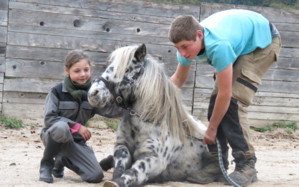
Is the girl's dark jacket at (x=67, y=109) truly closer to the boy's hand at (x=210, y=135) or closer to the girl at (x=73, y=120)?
the girl at (x=73, y=120)

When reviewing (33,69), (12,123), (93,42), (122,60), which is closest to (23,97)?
(33,69)

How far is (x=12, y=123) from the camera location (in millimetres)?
7801

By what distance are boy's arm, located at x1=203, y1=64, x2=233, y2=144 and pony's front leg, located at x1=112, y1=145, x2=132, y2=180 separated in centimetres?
63

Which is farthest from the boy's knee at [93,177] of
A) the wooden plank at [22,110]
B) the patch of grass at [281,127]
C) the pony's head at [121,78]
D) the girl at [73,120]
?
the patch of grass at [281,127]

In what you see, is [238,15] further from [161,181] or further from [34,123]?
[34,123]

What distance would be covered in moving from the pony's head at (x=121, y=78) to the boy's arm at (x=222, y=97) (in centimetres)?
58

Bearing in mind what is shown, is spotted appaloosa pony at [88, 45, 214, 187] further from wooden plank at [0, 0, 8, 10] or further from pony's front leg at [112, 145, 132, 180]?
wooden plank at [0, 0, 8, 10]

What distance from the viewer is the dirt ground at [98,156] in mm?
4336

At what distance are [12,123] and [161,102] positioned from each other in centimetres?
409

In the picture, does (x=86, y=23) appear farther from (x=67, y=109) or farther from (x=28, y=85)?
(x=67, y=109)

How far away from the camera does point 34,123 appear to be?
26.4 ft

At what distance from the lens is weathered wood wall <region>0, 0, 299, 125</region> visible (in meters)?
8.21

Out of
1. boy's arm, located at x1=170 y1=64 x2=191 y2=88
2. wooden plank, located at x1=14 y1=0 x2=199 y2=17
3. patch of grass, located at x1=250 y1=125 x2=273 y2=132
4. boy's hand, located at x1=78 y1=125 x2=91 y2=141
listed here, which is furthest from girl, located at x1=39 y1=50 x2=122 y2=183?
patch of grass, located at x1=250 y1=125 x2=273 y2=132

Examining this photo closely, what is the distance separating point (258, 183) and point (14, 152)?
8.78 feet
